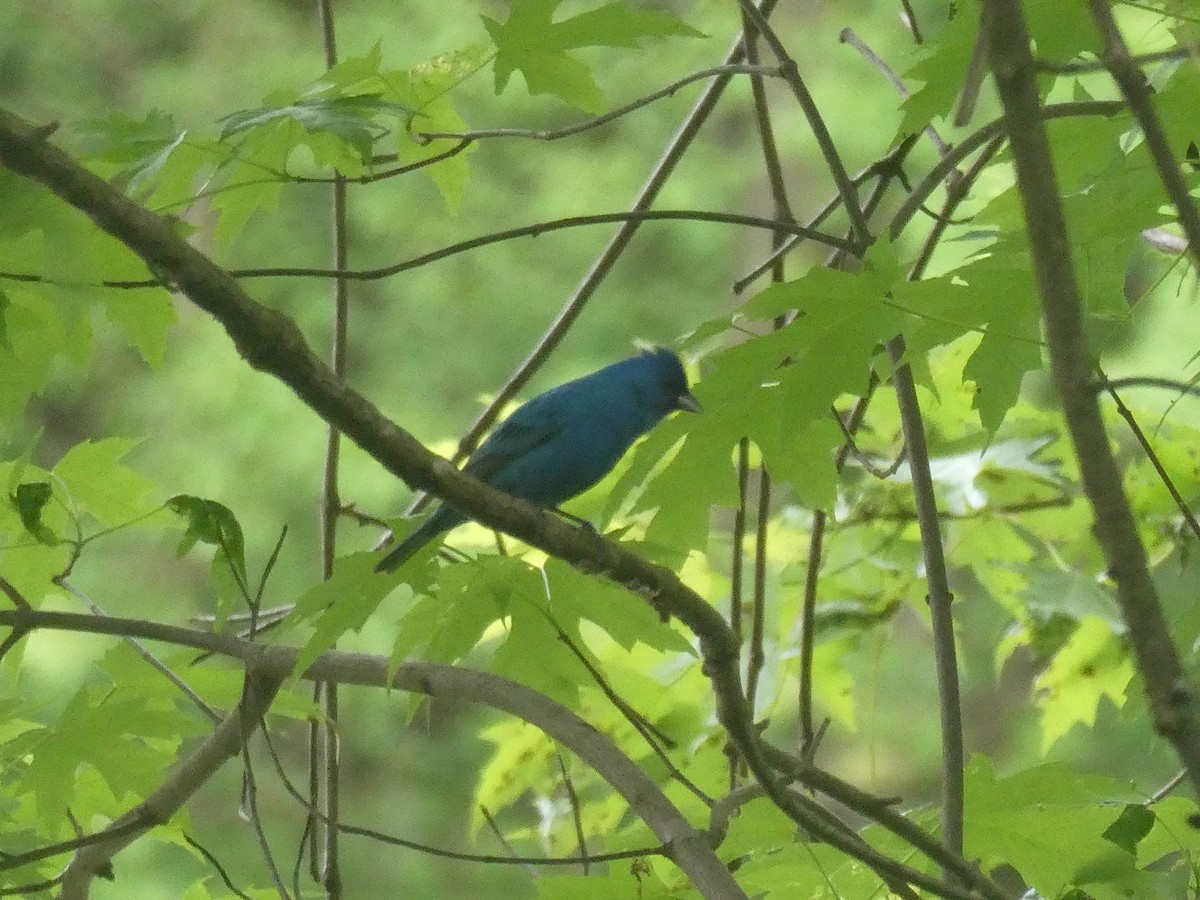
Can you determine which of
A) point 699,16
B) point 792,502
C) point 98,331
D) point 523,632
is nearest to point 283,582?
point 98,331

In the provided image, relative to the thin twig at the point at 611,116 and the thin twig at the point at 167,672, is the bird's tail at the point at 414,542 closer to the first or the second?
the thin twig at the point at 167,672

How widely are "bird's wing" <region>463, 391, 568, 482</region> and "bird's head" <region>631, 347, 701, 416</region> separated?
21 centimetres

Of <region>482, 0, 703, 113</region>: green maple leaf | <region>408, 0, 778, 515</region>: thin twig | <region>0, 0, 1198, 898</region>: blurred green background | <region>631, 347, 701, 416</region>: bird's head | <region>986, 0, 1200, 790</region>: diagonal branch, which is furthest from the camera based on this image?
<region>0, 0, 1198, 898</region>: blurred green background

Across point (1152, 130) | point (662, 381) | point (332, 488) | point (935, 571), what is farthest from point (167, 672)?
point (662, 381)

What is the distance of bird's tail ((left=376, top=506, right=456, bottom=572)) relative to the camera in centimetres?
167

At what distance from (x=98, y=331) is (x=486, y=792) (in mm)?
5237

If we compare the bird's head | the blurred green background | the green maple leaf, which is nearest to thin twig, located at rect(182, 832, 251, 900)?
the green maple leaf

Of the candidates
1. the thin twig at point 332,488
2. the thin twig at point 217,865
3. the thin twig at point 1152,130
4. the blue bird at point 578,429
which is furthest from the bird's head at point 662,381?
the thin twig at point 1152,130

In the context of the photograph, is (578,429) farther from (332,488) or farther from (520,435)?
(332,488)

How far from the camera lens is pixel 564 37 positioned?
5.07 feet

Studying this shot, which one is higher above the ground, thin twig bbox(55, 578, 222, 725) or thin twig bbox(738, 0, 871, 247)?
thin twig bbox(738, 0, 871, 247)

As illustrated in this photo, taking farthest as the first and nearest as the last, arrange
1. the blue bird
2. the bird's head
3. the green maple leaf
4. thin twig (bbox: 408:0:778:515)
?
the bird's head → the blue bird → thin twig (bbox: 408:0:778:515) → the green maple leaf

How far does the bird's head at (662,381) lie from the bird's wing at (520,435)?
0.69 ft

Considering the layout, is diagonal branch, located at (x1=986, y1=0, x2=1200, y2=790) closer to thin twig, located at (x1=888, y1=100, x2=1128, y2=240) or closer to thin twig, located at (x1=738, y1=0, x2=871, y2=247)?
thin twig, located at (x1=888, y1=100, x2=1128, y2=240)
